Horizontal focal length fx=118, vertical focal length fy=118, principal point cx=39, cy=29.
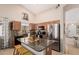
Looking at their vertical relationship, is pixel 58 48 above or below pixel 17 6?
below

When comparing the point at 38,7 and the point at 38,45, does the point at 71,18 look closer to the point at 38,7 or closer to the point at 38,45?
the point at 38,7

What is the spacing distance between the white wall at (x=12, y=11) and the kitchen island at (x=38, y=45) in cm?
35

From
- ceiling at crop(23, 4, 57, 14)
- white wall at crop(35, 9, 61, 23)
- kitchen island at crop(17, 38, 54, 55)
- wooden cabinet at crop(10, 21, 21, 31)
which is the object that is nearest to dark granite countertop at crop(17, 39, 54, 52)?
kitchen island at crop(17, 38, 54, 55)

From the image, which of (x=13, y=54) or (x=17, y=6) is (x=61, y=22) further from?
(x=13, y=54)

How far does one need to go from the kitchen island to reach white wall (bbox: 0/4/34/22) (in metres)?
0.35

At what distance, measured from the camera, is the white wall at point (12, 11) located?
1.73 metres

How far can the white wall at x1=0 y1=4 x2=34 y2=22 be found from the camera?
173 cm

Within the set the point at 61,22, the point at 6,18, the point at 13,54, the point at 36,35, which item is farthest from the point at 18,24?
the point at 61,22

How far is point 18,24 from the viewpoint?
5.78 ft

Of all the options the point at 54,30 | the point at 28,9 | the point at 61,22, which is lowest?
the point at 54,30

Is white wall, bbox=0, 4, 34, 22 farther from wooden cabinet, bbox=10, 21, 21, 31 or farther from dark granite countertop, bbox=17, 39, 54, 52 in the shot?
dark granite countertop, bbox=17, 39, 54, 52

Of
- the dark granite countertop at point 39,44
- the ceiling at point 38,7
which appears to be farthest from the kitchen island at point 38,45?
the ceiling at point 38,7

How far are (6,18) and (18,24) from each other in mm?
193
